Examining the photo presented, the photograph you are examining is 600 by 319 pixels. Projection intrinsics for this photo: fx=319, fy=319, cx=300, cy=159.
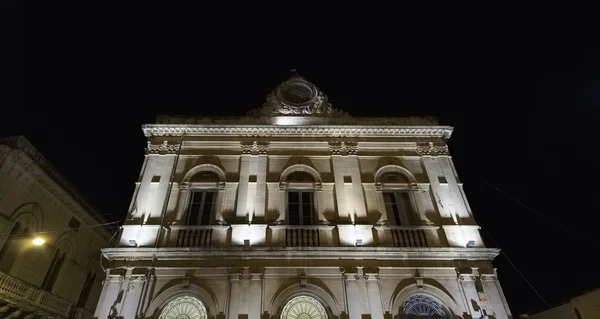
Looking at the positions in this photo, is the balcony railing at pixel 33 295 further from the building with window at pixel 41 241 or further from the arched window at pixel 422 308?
the arched window at pixel 422 308

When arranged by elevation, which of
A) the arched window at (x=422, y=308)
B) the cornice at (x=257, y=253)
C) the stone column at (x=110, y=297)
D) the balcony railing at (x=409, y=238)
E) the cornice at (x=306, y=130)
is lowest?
the arched window at (x=422, y=308)

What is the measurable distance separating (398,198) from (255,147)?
661 centimetres

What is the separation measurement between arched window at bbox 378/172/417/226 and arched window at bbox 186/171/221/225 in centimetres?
713

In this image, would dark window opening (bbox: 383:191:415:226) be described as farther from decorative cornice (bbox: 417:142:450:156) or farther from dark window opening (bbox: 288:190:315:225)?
dark window opening (bbox: 288:190:315:225)

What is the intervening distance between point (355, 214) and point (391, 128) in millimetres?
4841

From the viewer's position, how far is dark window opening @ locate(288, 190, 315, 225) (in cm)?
1261

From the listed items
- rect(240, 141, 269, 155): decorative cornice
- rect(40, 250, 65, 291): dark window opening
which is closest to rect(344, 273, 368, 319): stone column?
rect(240, 141, 269, 155): decorative cornice

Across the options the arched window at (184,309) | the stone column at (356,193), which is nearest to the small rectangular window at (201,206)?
the arched window at (184,309)

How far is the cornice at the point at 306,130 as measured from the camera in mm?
14641

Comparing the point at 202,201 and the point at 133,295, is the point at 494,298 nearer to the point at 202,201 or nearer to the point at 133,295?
the point at 202,201

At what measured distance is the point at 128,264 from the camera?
11195mm

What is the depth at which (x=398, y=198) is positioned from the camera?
1348 cm

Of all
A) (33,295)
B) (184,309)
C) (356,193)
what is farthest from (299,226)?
(33,295)

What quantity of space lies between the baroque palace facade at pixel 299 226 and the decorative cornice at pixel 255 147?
0.04 m
